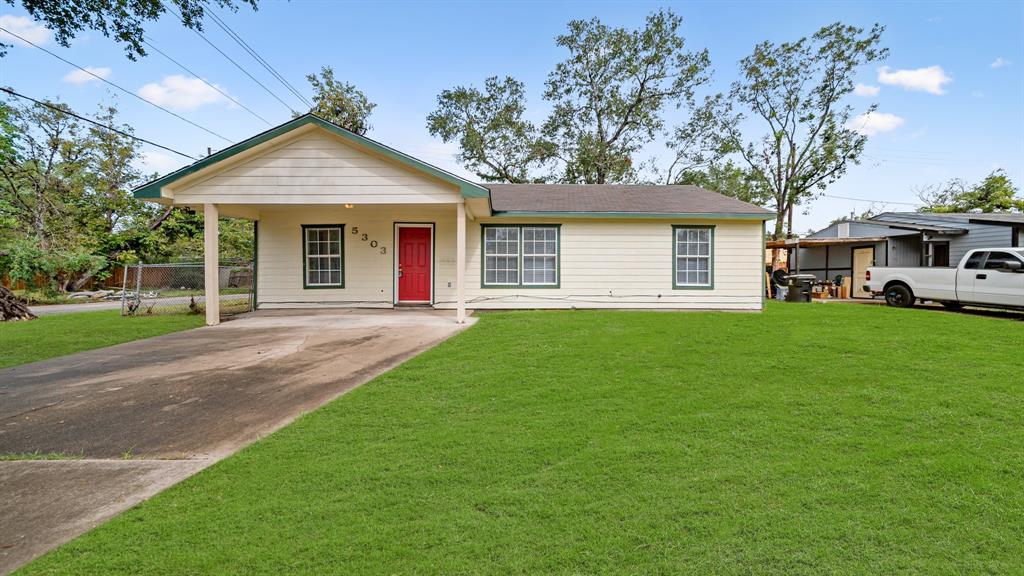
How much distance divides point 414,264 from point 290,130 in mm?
4317

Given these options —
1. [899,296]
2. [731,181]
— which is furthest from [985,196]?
[899,296]

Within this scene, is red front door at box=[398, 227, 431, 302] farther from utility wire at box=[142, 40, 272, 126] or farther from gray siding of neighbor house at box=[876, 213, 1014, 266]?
gray siding of neighbor house at box=[876, 213, 1014, 266]

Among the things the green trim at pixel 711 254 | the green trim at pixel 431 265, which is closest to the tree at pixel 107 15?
the green trim at pixel 431 265

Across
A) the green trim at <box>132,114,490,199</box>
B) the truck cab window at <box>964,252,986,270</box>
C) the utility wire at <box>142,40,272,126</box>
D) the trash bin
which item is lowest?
the trash bin

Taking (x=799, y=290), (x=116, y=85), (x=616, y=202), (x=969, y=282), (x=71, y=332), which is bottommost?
(x=71, y=332)

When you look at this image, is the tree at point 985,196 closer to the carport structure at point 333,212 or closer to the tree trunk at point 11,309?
the carport structure at point 333,212

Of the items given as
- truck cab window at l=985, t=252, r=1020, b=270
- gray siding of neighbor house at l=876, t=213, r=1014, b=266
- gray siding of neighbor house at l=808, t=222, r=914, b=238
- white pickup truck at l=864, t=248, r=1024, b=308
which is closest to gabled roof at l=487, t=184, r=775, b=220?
white pickup truck at l=864, t=248, r=1024, b=308

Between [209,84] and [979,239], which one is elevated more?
[209,84]

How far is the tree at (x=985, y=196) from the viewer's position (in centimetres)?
3145

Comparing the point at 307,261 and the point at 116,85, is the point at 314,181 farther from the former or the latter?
the point at 116,85

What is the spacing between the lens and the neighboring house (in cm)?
1697

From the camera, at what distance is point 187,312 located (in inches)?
482

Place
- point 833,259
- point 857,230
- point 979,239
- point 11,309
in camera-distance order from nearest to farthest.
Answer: point 11,309
point 979,239
point 833,259
point 857,230

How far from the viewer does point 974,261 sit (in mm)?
11109
